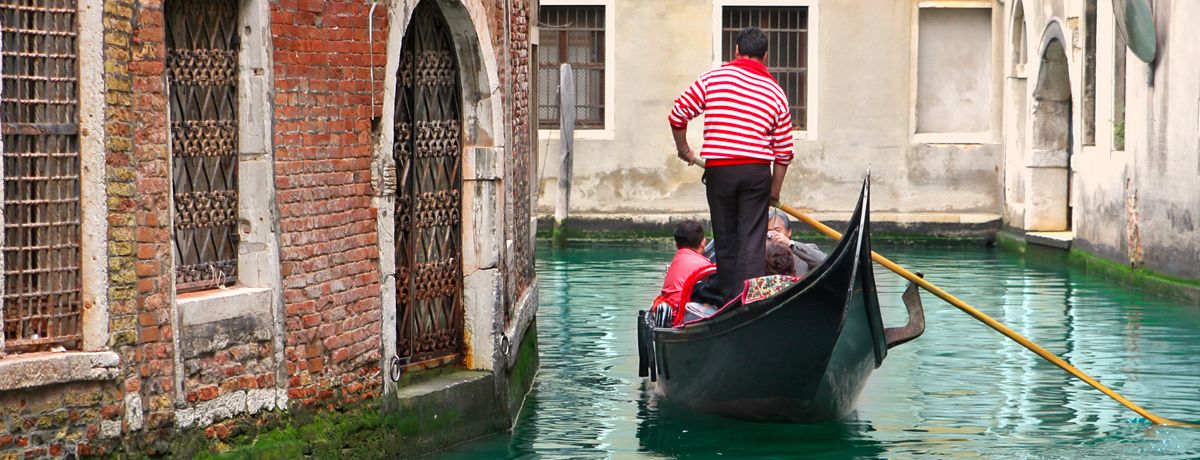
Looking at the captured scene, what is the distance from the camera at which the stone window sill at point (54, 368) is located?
4270 millimetres

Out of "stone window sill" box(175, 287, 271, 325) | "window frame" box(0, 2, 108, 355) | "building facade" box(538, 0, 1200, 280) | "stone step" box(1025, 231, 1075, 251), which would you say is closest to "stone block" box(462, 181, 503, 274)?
"stone window sill" box(175, 287, 271, 325)

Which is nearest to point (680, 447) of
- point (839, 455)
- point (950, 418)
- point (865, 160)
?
point (839, 455)

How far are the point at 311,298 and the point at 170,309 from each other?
0.72 meters

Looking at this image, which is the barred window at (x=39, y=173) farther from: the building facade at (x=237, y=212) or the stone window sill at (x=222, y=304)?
the stone window sill at (x=222, y=304)

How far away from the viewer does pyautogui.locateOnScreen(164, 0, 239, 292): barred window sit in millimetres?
4969

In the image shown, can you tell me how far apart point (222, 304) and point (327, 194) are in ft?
2.01

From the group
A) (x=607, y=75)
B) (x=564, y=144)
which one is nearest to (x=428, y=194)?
(x=564, y=144)

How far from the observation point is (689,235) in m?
7.81

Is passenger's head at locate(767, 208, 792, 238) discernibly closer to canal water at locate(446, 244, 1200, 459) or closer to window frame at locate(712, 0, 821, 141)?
canal water at locate(446, 244, 1200, 459)

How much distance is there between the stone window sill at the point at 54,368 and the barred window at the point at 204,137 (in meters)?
0.51

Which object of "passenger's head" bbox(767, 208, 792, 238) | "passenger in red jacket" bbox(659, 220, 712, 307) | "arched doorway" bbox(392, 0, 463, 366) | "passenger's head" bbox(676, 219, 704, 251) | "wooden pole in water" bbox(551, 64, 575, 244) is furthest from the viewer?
"wooden pole in water" bbox(551, 64, 575, 244)

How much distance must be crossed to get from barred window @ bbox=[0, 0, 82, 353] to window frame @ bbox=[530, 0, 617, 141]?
12.4m

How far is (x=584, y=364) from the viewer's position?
9.05 metres

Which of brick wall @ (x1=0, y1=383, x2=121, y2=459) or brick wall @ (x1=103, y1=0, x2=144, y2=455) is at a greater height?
brick wall @ (x1=103, y1=0, x2=144, y2=455)
